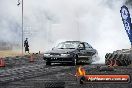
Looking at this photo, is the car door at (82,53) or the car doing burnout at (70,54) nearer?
the car doing burnout at (70,54)

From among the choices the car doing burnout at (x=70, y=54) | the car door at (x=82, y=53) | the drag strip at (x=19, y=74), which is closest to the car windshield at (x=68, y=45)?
the car doing burnout at (x=70, y=54)

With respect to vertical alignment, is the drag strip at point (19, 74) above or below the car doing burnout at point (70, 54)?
below

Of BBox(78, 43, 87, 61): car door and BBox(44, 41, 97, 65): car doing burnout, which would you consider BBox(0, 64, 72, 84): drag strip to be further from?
BBox(78, 43, 87, 61): car door

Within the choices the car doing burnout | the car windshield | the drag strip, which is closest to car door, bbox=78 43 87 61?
the car doing burnout

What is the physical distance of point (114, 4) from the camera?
4847cm

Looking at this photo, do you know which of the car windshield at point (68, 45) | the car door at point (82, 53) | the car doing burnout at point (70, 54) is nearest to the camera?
the car doing burnout at point (70, 54)

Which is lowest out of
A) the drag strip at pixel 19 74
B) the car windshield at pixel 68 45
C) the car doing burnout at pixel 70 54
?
the drag strip at pixel 19 74

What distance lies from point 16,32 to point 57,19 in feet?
56.6

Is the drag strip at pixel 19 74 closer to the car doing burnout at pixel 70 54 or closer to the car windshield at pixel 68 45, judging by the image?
the car doing burnout at pixel 70 54

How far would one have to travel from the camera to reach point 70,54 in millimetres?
26672

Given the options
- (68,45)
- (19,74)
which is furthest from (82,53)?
(19,74)

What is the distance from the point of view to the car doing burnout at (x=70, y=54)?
87.2 feet

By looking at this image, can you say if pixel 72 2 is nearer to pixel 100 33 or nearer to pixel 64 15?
pixel 64 15

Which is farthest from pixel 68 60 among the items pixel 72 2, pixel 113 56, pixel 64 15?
pixel 64 15
